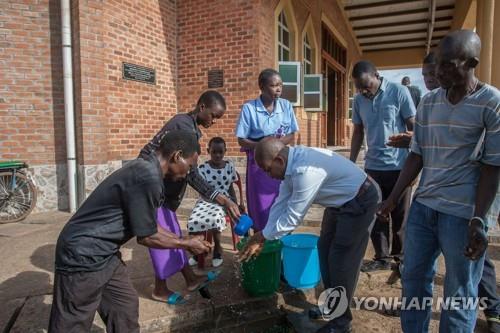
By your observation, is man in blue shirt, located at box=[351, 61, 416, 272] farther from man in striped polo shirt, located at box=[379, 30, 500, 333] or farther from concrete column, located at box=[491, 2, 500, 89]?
concrete column, located at box=[491, 2, 500, 89]

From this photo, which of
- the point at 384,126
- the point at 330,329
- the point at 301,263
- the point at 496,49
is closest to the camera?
the point at 330,329

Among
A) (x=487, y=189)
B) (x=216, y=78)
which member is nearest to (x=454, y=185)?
(x=487, y=189)

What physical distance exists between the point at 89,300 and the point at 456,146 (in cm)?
226

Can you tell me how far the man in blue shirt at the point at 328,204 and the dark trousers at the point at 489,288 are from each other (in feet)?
2.83

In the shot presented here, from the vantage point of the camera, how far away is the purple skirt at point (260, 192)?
358 cm

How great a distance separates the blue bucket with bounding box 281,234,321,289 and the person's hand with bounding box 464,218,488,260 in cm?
146

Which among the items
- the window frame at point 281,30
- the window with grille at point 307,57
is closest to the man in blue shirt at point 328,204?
the window frame at point 281,30

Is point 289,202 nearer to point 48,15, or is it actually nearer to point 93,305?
point 93,305

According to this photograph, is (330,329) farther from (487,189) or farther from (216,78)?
(216,78)

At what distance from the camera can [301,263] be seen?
3.29 meters

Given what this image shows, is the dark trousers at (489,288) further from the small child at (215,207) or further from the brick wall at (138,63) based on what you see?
the brick wall at (138,63)

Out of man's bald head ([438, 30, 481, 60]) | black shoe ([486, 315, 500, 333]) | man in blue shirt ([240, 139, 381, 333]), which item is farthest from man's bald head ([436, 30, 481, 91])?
black shoe ([486, 315, 500, 333])

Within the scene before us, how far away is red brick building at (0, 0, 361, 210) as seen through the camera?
19.2 ft

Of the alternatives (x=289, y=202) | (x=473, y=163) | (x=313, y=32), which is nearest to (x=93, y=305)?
(x=289, y=202)
